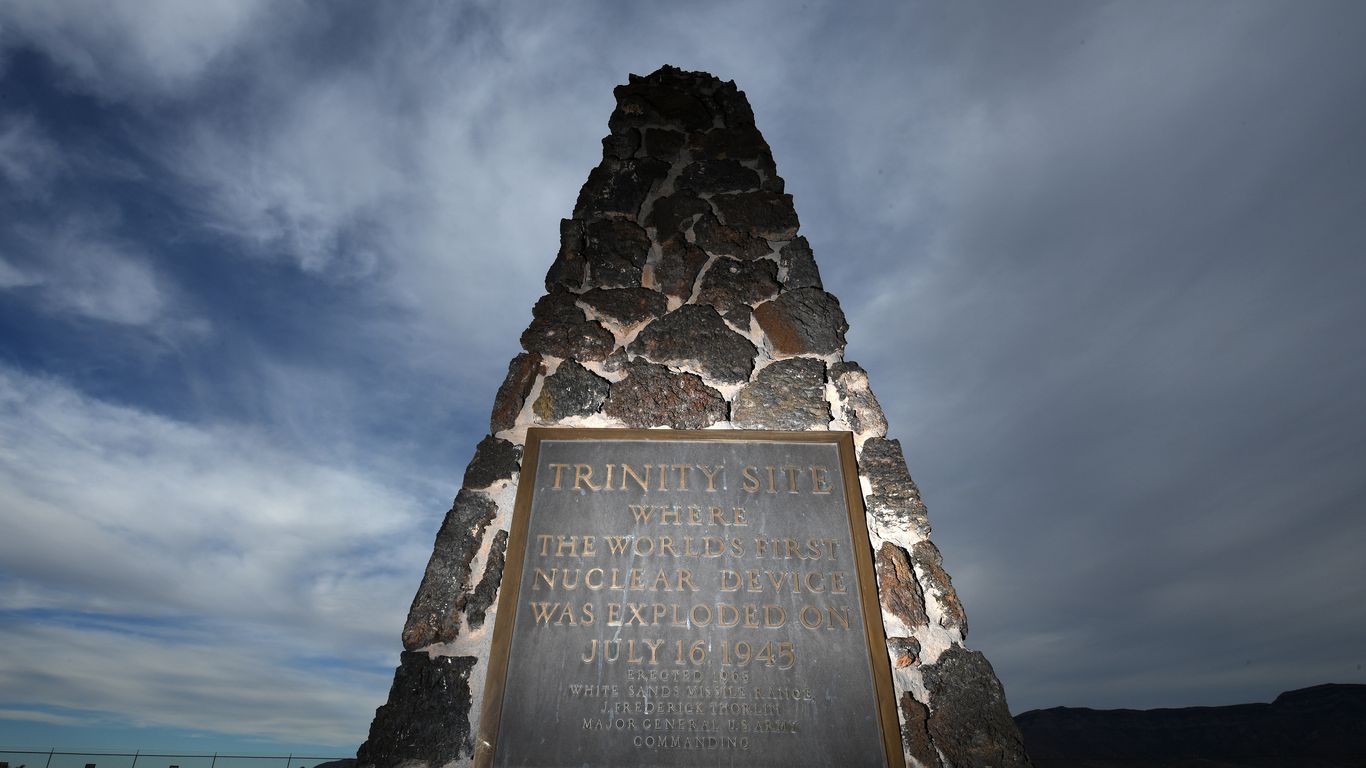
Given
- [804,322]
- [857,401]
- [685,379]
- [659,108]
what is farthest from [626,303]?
[659,108]

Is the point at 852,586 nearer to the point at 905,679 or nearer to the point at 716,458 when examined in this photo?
the point at 905,679

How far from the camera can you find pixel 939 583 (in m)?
2.51

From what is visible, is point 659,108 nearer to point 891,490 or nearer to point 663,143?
point 663,143

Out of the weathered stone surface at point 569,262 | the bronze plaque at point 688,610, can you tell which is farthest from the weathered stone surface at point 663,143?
the bronze plaque at point 688,610

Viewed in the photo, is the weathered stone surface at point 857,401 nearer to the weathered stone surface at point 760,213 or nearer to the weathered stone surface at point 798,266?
the weathered stone surface at point 798,266

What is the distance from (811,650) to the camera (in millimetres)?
2242

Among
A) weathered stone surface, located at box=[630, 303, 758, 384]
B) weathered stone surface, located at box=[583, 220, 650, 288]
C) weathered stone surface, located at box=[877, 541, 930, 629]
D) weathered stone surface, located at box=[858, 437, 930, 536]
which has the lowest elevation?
weathered stone surface, located at box=[877, 541, 930, 629]

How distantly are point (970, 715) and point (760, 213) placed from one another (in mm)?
2937

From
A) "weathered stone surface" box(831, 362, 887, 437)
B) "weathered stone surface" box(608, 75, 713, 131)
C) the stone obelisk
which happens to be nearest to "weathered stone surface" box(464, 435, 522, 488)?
the stone obelisk

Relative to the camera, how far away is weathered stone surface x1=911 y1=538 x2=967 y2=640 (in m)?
2.42

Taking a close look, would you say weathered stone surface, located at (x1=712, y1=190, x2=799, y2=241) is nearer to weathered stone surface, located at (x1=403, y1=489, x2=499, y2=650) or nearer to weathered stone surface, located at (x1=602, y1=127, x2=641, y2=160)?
weathered stone surface, located at (x1=602, y1=127, x2=641, y2=160)

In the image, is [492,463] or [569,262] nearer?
[492,463]

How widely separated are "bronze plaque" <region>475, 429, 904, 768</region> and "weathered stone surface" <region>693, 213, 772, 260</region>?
1391 millimetres

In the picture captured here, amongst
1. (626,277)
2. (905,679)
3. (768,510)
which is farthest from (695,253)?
(905,679)
